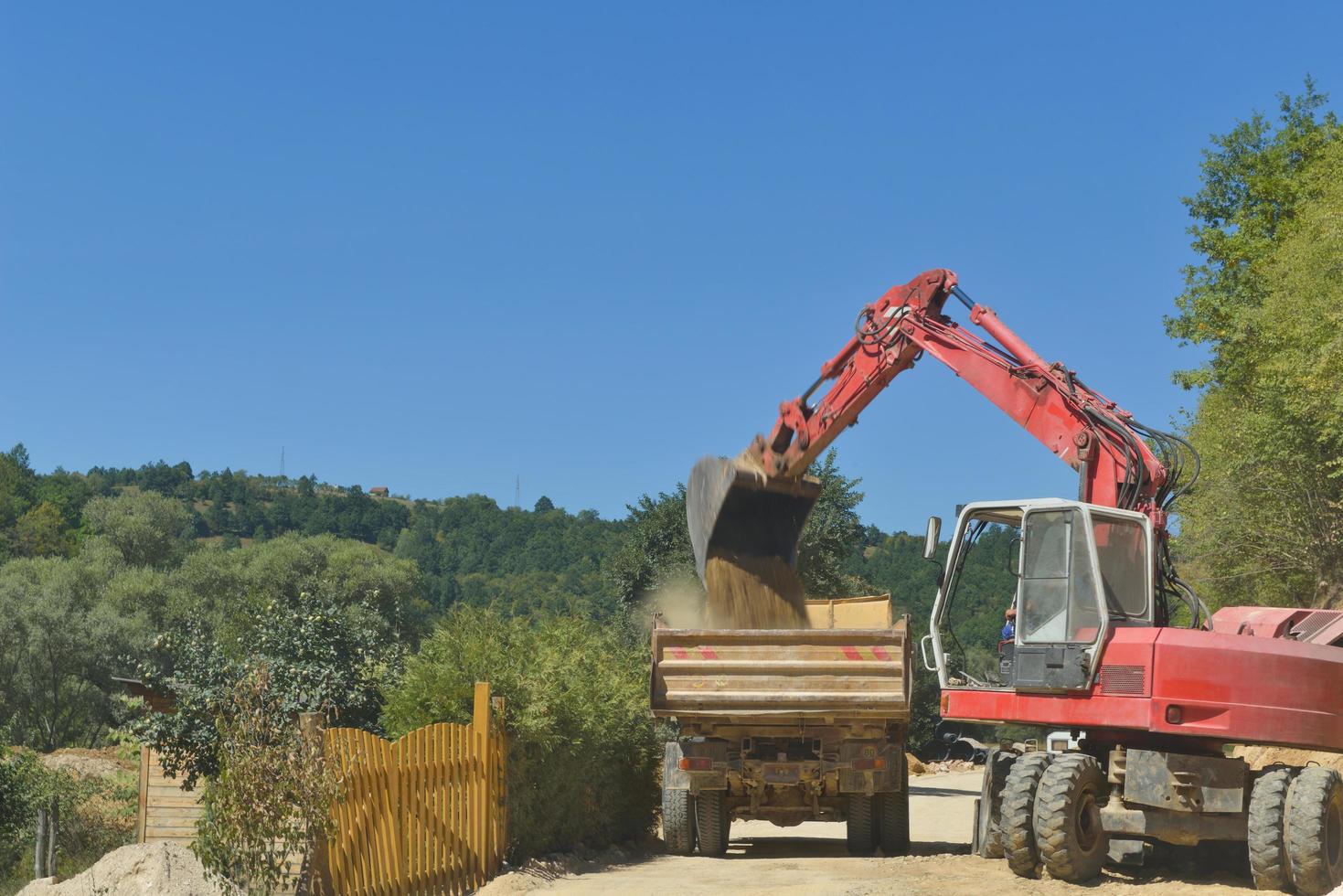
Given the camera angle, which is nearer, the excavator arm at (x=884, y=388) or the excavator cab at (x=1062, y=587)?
the excavator cab at (x=1062, y=587)

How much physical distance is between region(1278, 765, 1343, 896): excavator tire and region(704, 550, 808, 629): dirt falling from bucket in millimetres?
6368

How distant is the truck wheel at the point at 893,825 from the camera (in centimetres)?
1414

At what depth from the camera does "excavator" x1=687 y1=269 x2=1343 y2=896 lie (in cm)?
1013

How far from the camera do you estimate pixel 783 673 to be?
13.2 metres

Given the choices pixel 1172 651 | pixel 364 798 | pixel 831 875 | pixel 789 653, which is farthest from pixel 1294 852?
pixel 364 798

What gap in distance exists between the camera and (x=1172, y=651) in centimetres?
1023

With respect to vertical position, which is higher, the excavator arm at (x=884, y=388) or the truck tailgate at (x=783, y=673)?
the excavator arm at (x=884, y=388)

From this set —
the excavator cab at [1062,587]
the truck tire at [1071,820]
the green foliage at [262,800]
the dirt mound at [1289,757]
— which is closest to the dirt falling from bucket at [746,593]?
the excavator cab at [1062,587]

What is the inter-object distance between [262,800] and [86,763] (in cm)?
2221

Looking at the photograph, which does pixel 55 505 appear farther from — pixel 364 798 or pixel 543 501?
pixel 364 798

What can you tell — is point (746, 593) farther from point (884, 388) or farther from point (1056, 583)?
point (1056, 583)

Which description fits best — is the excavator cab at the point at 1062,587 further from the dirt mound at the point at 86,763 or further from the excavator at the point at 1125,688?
the dirt mound at the point at 86,763

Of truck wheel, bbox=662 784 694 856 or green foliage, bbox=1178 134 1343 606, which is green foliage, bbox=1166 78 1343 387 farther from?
truck wheel, bbox=662 784 694 856

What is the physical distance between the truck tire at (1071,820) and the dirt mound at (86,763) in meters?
19.5
